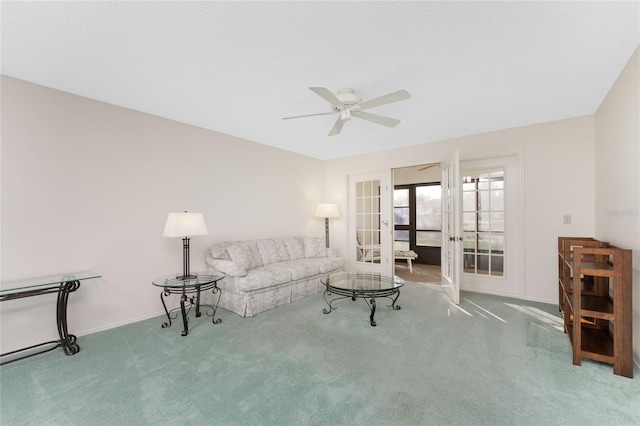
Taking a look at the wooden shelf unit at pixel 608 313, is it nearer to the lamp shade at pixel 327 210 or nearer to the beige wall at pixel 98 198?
the lamp shade at pixel 327 210

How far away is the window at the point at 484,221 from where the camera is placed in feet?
13.4

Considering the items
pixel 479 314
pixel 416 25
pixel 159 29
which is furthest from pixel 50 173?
pixel 479 314

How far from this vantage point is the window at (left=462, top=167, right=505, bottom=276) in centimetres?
407

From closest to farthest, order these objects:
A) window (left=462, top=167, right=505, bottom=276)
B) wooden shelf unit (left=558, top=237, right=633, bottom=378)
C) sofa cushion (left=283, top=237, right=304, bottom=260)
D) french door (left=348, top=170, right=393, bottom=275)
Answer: wooden shelf unit (left=558, top=237, right=633, bottom=378) → window (left=462, top=167, right=505, bottom=276) → sofa cushion (left=283, top=237, right=304, bottom=260) → french door (left=348, top=170, right=393, bottom=275)

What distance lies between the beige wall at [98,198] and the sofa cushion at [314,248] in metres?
1.31

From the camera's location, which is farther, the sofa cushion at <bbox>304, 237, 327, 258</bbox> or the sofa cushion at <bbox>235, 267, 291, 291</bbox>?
the sofa cushion at <bbox>304, 237, 327, 258</bbox>

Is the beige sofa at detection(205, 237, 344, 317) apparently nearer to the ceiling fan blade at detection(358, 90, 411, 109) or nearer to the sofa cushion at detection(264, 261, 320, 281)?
the sofa cushion at detection(264, 261, 320, 281)

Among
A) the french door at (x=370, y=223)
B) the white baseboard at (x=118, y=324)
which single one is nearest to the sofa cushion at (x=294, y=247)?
the french door at (x=370, y=223)

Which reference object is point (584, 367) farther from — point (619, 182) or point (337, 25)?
Result: point (337, 25)

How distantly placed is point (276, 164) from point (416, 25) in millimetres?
3498

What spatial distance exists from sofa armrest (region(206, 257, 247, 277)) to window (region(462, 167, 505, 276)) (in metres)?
3.43

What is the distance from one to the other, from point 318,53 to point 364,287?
2.47m

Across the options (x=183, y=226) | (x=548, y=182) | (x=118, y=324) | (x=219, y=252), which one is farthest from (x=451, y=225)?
(x=118, y=324)

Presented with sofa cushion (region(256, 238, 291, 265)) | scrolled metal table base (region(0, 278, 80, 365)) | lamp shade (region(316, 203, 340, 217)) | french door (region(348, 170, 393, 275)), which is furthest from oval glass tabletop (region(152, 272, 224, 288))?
french door (region(348, 170, 393, 275))
